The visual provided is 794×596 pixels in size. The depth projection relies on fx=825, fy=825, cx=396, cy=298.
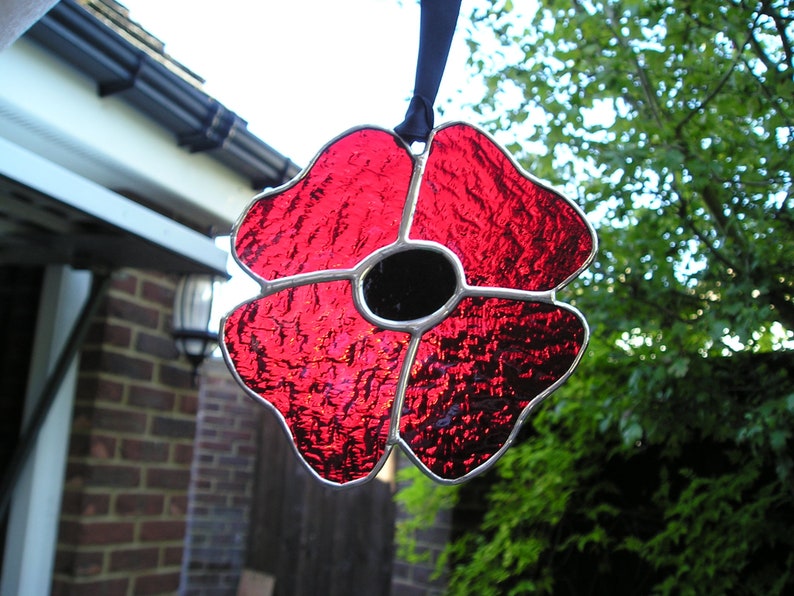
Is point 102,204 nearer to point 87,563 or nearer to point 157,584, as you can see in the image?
point 87,563

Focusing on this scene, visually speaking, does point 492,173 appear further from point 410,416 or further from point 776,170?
point 776,170

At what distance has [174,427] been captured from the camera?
2852 mm

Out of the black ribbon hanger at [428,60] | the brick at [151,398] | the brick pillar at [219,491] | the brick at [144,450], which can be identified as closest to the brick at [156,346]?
the brick at [151,398]

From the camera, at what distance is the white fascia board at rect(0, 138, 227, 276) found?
5.82 ft

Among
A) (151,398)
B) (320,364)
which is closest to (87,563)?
(151,398)

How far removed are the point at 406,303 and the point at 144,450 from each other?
80.3 inches

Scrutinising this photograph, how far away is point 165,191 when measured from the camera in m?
2.62

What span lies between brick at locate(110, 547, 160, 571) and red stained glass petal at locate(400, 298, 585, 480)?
2.00m

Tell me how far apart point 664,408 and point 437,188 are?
2069 millimetres

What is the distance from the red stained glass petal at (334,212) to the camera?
0.93 m

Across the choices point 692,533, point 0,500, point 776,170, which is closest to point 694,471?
point 692,533

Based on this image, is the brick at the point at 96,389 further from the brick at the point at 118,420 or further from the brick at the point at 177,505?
the brick at the point at 177,505

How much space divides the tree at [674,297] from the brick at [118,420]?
1.50 meters

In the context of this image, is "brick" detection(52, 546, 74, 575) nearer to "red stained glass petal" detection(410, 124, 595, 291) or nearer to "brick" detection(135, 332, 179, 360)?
"brick" detection(135, 332, 179, 360)
